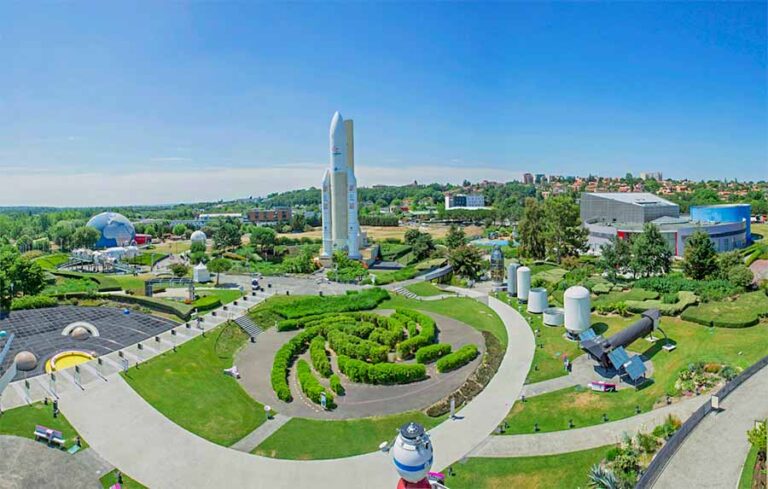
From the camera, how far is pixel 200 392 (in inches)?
1148

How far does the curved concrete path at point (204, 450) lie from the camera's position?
67.9 ft

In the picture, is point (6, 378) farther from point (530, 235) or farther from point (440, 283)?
point (530, 235)

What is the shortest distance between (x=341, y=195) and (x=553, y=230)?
30.7m

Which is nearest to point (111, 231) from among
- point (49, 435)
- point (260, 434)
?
point (49, 435)

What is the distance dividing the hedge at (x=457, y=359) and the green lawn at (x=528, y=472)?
1052 cm

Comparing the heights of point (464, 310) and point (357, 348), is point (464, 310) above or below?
below

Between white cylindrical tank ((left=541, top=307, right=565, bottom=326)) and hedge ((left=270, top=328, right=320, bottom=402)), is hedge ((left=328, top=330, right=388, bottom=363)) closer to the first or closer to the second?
hedge ((left=270, top=328, right=320, bottom=402))

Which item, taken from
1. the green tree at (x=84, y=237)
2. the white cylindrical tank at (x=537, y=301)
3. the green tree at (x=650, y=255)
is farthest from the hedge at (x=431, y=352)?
the green tree at (x=84, y=237)

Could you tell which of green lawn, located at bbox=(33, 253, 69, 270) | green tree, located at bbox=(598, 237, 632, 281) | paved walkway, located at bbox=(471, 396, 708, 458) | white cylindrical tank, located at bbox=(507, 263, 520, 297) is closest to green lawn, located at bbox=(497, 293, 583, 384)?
paved walkway, located at bbox=(471, 396, 708, 458)

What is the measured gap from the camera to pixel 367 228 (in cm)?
15175

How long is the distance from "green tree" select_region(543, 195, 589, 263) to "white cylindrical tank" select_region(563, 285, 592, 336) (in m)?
31.5

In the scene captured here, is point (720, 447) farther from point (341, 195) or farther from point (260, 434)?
point (341, 195)

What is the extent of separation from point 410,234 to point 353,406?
6254cm

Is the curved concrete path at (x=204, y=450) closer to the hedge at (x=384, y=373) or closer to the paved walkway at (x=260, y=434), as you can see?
the paved walkway at (x=260, y=434)
